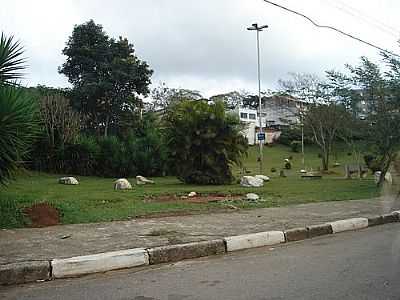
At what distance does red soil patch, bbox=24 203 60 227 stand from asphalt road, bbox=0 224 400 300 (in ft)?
11.6

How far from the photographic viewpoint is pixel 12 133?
9.12 meters

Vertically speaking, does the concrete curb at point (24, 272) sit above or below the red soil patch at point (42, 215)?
below

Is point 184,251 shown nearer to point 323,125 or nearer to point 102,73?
point 102,73

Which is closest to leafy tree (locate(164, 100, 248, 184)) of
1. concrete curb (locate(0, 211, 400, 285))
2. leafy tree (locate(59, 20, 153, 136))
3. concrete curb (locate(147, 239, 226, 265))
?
concrete curb (locate(0, 211, 400, 285))

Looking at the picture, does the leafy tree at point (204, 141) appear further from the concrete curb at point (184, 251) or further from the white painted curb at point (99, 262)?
the white painted curb at point (99, 262)

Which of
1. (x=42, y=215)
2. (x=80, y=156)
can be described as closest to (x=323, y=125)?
(x=80, y=156)

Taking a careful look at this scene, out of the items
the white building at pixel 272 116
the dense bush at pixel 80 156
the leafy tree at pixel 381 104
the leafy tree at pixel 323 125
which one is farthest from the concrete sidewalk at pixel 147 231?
the white building at pixel 272 116

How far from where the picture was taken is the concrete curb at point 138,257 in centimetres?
592

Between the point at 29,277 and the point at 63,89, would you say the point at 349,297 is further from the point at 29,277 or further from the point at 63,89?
the point at 63,89

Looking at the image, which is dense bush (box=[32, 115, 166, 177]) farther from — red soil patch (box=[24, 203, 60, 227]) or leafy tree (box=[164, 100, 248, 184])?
red soil patch (box=[24, 203, 60, 227])

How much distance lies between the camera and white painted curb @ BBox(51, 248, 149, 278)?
6.08m

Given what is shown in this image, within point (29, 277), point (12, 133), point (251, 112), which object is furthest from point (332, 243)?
point (251, 112)

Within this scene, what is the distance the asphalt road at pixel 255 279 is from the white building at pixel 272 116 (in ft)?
128

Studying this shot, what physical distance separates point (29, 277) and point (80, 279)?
2.01 ft
